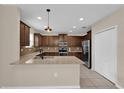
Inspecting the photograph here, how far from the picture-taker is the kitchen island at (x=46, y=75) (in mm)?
3689

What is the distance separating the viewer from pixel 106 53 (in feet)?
16.9

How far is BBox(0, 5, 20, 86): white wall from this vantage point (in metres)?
3.43

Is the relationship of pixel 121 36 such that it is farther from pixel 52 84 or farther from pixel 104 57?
pixel 52 84

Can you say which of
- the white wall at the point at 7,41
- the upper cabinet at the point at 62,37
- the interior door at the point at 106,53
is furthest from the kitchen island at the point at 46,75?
the upper cabinet at the point at 62,37

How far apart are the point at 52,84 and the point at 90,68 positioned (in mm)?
3974

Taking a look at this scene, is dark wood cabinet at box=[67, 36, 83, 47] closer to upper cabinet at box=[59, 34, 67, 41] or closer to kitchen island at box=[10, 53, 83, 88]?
upper cabinet at box=[59, 34, 67, 41]

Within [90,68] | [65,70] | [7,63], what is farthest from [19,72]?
[90,68]

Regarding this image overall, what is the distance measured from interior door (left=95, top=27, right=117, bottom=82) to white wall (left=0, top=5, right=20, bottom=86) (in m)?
2.97

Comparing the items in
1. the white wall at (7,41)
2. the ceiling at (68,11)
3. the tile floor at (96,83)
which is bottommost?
the tile floor at (96,83)

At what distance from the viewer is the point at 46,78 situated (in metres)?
3.78

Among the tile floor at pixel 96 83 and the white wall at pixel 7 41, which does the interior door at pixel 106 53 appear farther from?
the white wall at pixel 7 41

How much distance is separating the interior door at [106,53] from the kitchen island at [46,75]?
142cm

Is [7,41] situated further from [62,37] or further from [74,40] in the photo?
[74,40]

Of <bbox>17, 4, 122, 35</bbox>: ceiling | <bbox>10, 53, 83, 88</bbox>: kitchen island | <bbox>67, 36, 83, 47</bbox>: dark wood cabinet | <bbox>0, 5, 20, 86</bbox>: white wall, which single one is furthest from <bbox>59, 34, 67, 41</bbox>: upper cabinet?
<bbox>0, 5, 20, 86</bbox>: white wall
